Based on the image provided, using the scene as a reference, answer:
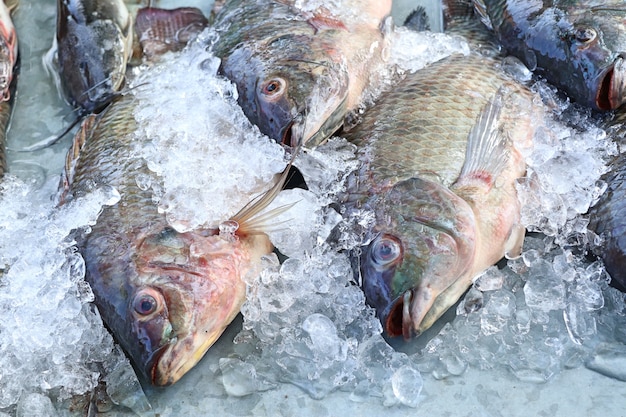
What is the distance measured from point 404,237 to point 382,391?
24.6 inches

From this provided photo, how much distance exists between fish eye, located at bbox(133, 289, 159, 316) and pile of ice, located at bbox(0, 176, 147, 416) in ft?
0.86

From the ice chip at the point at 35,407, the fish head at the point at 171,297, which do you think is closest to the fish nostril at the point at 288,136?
the fish head at the point at 171,297

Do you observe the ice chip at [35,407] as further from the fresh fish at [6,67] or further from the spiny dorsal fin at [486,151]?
the spiny dorsal fin at [486,151]

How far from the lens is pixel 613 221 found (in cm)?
294

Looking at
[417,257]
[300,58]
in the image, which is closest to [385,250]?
[417,257]

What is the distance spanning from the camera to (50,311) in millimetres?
2867

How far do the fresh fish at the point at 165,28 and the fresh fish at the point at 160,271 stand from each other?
51.3 inches

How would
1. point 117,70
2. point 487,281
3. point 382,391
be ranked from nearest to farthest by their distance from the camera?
point 382,391 < point 487,281 < point 117,70

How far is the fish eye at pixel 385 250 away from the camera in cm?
276

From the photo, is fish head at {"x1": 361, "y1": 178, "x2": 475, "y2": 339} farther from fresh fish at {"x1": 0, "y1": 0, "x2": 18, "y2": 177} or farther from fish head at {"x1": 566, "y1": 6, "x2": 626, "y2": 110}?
fresh fish at {"x1": 0, "y1": 0, "x2": 18, "y2": 177}

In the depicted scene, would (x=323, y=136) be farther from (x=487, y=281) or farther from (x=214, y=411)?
(x=214, y=411)

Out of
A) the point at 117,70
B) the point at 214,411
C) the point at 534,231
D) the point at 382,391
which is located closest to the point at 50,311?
the point at 214,411

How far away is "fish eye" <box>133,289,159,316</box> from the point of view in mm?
2729

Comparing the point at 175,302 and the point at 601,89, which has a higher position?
the point at 601,89
